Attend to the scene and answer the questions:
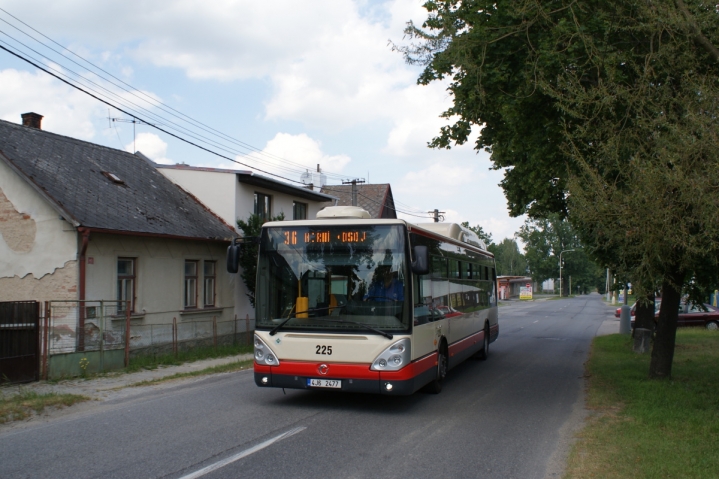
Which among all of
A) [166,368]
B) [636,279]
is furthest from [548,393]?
[166,368]

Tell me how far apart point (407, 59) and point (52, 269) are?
9753mm

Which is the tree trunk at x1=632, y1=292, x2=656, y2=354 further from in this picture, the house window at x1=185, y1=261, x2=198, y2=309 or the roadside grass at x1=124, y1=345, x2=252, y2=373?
the house window at x1=185, y1=261, x2=198, y2=309

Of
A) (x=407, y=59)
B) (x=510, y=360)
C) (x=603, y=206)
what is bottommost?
(x=510, y=360)

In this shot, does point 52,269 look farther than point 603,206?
Yes

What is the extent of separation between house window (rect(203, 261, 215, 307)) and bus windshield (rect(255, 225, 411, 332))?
10782mm

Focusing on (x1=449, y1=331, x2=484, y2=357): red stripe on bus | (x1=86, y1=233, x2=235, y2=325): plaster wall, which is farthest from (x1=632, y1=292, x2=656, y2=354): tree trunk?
(x1=86, y1=233, x2=235, y2=325): plaster wall

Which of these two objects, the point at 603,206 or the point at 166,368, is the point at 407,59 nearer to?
the point at 603,206

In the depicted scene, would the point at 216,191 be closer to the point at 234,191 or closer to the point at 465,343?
the point at 234,191

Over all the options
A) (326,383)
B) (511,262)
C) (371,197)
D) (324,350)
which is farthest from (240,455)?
(511,262)

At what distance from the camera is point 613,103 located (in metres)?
8.99

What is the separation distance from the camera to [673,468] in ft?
19.7

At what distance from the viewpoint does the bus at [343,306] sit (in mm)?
8516

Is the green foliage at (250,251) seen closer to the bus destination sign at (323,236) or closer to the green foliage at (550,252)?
the bus destination sign at (323,236)

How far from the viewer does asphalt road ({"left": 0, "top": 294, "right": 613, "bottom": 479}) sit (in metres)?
6.12
